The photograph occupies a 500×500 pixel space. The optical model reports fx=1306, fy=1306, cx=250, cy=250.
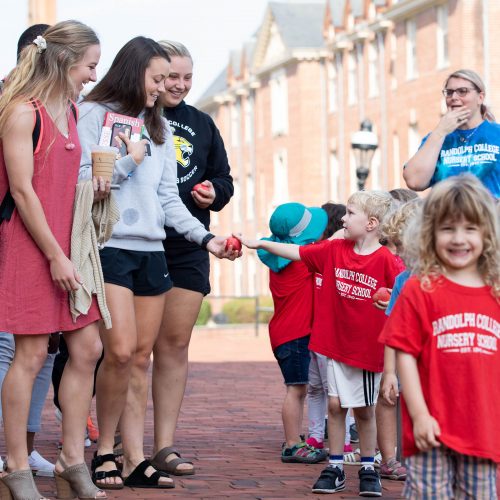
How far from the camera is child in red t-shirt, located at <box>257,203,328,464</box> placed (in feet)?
26.2

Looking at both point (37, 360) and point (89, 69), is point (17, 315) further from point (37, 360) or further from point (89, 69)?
point (89, 69)

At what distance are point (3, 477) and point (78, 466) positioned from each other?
36cm

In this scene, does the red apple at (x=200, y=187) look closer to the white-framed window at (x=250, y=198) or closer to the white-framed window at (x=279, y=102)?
the white-framed window at (x=279, y=102)

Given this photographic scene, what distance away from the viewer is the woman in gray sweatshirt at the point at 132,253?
6148mm

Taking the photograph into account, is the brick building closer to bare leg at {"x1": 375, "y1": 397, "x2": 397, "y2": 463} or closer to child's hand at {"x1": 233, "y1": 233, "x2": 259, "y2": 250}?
bare leg at {"x1": 375, "y1": 397, "x2": 397, "y2": 463}

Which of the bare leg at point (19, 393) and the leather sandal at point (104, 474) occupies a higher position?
the bare leg at point (19, 393)

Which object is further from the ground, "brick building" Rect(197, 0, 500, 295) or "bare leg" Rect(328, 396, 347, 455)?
"brick building" Rect(197, 0, 500, 295)

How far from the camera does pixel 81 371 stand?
18.9 feet

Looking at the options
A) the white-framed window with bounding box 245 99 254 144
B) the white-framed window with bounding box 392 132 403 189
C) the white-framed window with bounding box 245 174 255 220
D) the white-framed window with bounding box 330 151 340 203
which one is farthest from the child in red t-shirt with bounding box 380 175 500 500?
the white-framed window with bounding box 245 99 254 144

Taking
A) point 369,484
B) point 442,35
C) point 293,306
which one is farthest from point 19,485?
point 442,35

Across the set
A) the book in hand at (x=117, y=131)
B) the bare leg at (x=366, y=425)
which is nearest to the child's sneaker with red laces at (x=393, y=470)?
the bare leg at (x=366, y=425)

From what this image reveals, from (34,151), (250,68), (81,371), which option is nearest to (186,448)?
(81,371)

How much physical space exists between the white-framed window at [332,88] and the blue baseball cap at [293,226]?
3661 centimetres

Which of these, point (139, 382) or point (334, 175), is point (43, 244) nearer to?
point (139, 382)
